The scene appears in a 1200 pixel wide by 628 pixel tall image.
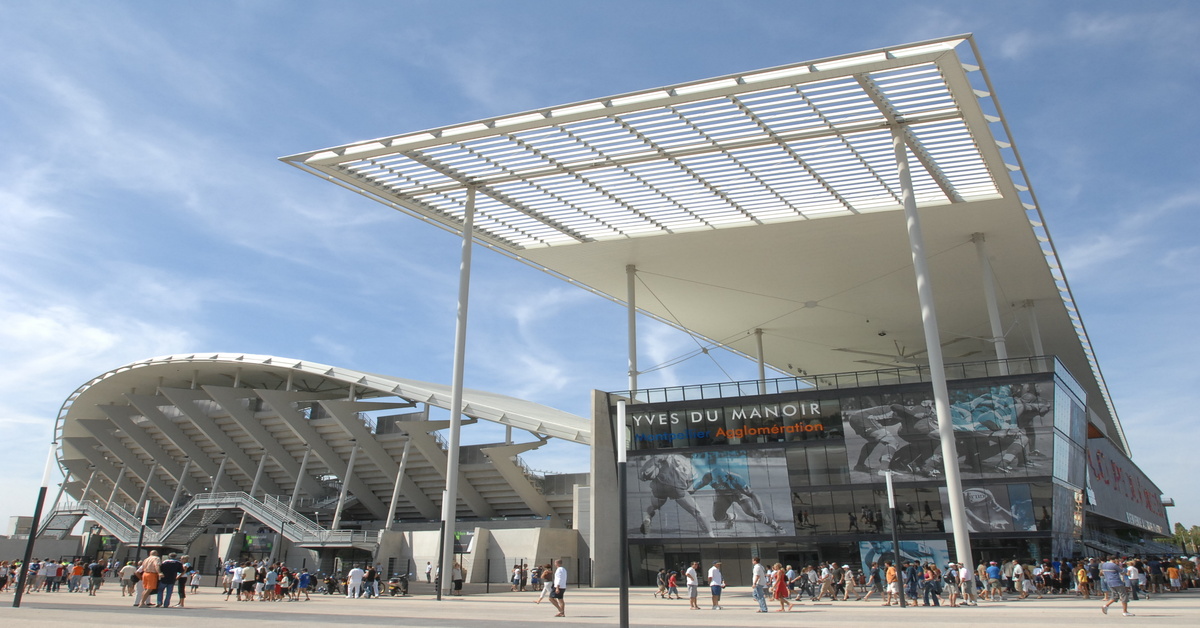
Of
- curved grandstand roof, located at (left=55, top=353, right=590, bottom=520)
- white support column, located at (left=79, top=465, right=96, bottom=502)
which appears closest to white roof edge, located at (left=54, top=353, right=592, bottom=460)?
curved grandstand roof, located at (left=55, top=353, right=590, bottom=520)

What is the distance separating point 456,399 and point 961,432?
1887 centimetres

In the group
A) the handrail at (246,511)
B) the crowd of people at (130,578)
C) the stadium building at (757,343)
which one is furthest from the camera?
the handrail at (246,511)

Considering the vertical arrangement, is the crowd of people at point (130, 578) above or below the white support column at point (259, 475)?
below

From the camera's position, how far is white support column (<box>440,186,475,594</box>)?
1089 inches

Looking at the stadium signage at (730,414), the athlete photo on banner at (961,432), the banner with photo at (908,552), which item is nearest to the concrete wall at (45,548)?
the stadium signage at (730,414)

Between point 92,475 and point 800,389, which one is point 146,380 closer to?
point 92,475

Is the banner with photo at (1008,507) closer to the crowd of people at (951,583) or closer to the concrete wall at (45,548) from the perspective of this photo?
the crowd of people at (951,583)

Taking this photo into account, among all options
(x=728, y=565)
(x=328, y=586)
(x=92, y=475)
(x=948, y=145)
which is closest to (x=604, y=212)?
(x=948, y=145)

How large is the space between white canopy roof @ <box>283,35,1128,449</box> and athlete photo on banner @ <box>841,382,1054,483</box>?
4008mm

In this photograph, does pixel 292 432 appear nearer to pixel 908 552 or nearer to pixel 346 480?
pixel 346 480

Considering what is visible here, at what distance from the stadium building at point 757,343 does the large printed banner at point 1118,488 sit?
316 millimetres

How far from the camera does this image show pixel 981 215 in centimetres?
3153

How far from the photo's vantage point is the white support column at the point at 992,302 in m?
31.3

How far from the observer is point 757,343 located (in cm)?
4694
